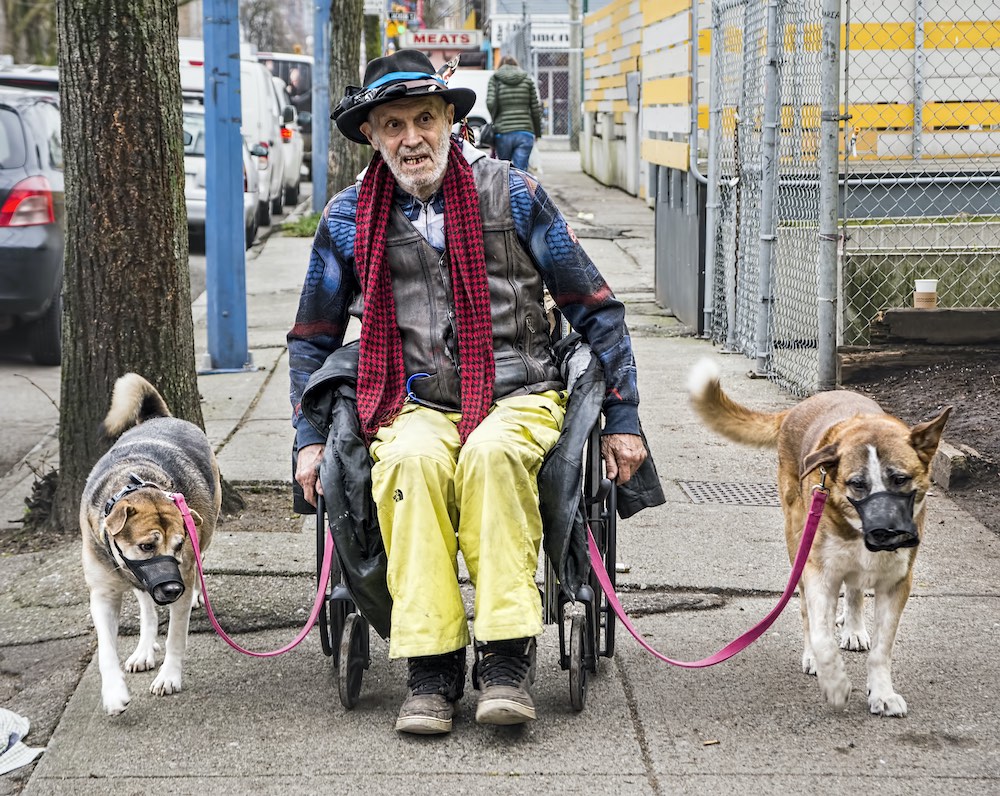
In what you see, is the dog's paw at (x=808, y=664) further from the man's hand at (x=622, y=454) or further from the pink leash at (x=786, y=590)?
the man's hand at (x=622, y=454)

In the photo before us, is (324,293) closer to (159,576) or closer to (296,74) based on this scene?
(159,576)

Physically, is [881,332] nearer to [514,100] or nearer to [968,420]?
[968,420]

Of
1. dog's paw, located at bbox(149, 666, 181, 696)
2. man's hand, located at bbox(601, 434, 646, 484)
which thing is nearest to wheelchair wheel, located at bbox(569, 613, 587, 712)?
man's hand, located at bbox(601, 434, 646, 484)

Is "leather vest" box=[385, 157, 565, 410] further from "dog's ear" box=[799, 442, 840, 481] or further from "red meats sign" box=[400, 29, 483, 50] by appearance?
"red meats sign" box=[400, 29, 483, 50]

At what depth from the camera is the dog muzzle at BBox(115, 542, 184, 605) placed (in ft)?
11.1

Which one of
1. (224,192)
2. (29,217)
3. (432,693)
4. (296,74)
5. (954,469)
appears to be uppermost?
(296,74)

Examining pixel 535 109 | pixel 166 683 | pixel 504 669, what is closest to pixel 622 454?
pixel 504 669

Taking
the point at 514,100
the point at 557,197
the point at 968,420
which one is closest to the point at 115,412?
the point at 968,420

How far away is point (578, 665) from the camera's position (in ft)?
11.4

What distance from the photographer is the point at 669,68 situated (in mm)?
10062

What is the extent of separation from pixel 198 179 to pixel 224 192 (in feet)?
19.0

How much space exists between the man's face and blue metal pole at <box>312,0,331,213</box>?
49.3 ft

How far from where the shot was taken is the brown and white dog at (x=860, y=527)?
3330mm

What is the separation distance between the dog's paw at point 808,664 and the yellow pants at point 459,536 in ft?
2.99
